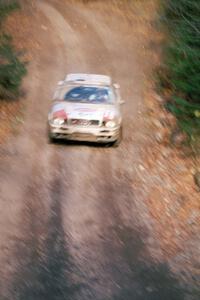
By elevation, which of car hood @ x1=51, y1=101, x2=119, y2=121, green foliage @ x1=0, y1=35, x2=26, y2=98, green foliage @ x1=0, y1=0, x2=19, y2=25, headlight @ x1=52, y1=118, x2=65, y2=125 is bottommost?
green foliage @ x1=0, y1=35, x2=26, y2=98

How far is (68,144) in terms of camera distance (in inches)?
555

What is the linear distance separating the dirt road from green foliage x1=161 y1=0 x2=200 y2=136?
4.64 feet

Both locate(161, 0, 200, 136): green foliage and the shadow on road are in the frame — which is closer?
the shadow on road

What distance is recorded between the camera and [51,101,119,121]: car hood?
13.3 m

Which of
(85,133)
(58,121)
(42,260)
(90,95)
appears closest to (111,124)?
(85,133)

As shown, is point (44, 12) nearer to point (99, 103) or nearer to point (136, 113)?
point (136, 113)

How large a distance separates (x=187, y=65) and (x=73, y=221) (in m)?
6.18

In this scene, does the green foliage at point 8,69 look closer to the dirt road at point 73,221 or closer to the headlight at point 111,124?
→ the dirt road at point 73,221

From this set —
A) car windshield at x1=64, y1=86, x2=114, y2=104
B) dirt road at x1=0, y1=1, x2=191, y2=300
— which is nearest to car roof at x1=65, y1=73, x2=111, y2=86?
car windshield at x1=64, y1=86, x2=114, y2=104

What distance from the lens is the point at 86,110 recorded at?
13.4 m

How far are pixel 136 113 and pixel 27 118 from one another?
323 centimetres

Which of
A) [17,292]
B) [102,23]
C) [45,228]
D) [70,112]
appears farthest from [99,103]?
[102,23]

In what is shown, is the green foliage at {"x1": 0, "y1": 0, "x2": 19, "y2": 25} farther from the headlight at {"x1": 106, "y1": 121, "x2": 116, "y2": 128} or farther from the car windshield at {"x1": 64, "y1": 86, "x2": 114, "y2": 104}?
the headlight at {"x1": 106, "y1": 121, "x2": 116, "y2": 128}

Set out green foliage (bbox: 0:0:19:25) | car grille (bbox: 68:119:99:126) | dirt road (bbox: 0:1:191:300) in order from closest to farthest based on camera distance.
A: 1. dirt road (bbox: 0:1:191:300)
2. car grille (bbox: 68:119:99:126)
3. green foliage (bbox: 0:0:19:25)
